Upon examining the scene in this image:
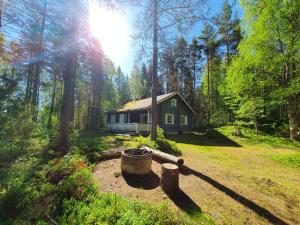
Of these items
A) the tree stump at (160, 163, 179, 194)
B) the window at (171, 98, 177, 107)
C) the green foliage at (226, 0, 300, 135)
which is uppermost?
the green foliage at (226, 0, 300, 135)

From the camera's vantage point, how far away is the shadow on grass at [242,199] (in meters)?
3.67

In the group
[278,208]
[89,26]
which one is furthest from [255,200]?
[89,26]

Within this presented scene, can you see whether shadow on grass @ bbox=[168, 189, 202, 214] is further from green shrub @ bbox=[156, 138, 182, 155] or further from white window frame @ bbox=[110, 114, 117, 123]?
white window frame @ bbox=[110, 114, 117, 123]

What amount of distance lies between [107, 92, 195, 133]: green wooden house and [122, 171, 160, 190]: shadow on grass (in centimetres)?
1303

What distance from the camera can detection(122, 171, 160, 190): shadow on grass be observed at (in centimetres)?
495

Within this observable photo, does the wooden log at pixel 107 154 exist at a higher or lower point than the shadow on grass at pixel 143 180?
higher

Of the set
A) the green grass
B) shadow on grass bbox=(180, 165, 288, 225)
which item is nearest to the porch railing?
the green grass

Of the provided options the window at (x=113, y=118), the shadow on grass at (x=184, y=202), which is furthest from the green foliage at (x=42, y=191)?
the window at (x=113, y=118)

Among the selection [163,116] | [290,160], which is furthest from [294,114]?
[163,116]

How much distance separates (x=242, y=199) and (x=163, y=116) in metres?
16.3

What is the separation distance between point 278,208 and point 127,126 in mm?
17194

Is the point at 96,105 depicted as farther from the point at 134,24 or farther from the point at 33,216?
the point at 33,216

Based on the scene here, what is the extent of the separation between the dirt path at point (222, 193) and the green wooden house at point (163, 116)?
514 inches

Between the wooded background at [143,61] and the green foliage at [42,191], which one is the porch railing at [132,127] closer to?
the wooded background at [143,61]
